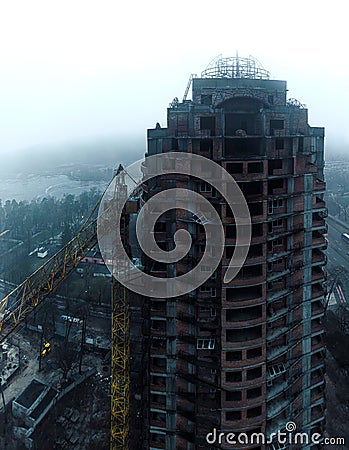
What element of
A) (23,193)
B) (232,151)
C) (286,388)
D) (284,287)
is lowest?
(286,388)

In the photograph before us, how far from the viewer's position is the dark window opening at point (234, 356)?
1592 centimetres

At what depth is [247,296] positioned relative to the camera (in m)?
16.1

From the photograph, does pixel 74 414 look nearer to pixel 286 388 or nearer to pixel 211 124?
pixel 286 388

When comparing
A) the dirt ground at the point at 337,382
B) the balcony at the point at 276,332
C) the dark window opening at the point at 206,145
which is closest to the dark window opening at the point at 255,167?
the dark window opening at the point at 206,145

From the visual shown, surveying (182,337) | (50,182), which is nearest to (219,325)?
(182,337)

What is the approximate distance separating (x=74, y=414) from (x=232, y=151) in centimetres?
2004

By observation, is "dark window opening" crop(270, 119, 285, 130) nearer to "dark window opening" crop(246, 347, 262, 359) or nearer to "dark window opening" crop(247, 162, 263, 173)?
"dark window opening" crop(247, 162, 263, 173)

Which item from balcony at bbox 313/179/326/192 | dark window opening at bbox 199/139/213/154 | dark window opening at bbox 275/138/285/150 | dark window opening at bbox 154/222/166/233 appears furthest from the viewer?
balcony at bbox 313/179/326/192

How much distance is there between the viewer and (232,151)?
1711 cm

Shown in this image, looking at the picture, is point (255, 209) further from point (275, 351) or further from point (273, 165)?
point (275, 351)

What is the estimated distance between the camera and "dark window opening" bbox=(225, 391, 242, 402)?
16.0 m

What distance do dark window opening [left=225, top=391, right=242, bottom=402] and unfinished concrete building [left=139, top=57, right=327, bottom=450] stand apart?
41mm

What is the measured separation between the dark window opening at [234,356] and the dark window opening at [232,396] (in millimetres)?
1390

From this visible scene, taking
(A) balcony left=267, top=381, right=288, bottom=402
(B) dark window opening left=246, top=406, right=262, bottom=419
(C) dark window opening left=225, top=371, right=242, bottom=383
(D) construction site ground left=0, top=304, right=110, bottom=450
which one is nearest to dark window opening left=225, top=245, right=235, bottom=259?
(C) dark window opening left=225, top=371, right=242, bottom=383
